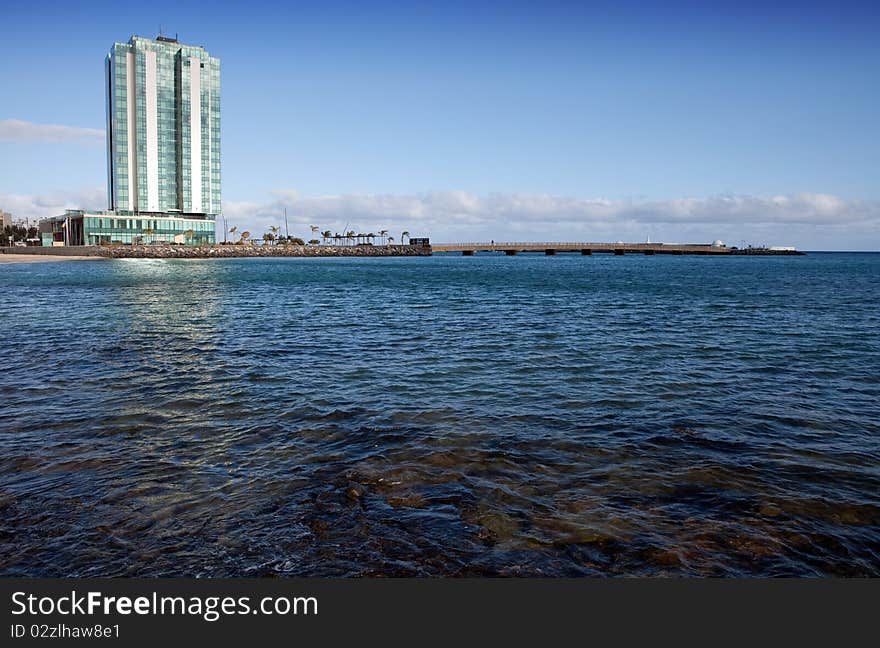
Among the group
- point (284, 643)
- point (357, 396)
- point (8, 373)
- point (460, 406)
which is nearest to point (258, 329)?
point (8, 373)

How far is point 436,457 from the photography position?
1148 cm

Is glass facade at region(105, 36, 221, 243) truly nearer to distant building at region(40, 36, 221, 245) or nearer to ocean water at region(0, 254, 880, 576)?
distant building at region(40, 36, 221, 245)

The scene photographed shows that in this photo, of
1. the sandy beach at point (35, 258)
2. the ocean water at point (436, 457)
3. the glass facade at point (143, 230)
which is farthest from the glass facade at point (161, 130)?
the ocean water at point (436, 457)

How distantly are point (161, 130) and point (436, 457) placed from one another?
17685 centimetres

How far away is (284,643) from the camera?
5.43m

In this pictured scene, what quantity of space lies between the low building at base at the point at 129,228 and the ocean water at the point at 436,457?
151 m

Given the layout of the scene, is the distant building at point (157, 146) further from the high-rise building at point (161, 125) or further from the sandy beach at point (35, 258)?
the sandy beach at point (35, 258)

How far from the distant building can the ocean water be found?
155 metres

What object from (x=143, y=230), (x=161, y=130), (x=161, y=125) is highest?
(x=161, y=125)

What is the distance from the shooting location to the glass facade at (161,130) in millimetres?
161500

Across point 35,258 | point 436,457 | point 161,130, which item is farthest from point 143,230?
point 436,457

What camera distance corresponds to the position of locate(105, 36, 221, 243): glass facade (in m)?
162

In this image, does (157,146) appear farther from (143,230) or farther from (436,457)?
(436,457)

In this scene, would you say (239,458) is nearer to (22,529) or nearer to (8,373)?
(22,529)
